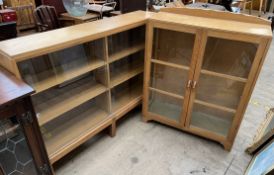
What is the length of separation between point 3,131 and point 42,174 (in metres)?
0.42

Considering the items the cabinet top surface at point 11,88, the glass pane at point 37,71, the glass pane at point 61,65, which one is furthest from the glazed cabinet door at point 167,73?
the cabinet top surface at point 11,88

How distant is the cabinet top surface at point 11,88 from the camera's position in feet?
3.06

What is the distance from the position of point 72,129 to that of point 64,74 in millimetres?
510

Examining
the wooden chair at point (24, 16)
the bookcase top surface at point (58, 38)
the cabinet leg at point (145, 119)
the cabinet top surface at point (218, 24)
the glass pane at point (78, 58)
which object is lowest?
the cabinet leg at point (145, 119)

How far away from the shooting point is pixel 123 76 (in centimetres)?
196

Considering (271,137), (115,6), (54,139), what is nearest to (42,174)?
(54,139)

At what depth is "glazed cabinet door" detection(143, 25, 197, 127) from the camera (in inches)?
→ 70.2

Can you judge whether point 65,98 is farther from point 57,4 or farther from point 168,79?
point 57,4

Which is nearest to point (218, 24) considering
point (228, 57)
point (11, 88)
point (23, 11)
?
point (228, 57)

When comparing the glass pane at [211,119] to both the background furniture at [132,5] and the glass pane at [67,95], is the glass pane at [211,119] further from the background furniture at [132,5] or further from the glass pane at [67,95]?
the background furniture at [132,5]

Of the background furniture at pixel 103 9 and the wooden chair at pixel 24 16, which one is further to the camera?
the wooden chair at pixel 24 16

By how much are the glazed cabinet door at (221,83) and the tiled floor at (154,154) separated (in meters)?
0.17

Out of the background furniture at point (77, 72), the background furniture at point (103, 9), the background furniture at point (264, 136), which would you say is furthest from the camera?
the background furniture at point (103, 9)

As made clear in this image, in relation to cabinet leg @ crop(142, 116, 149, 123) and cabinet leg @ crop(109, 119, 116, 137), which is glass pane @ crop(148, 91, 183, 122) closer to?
cabinet leg @ crop(142, 116, 149, 123)
